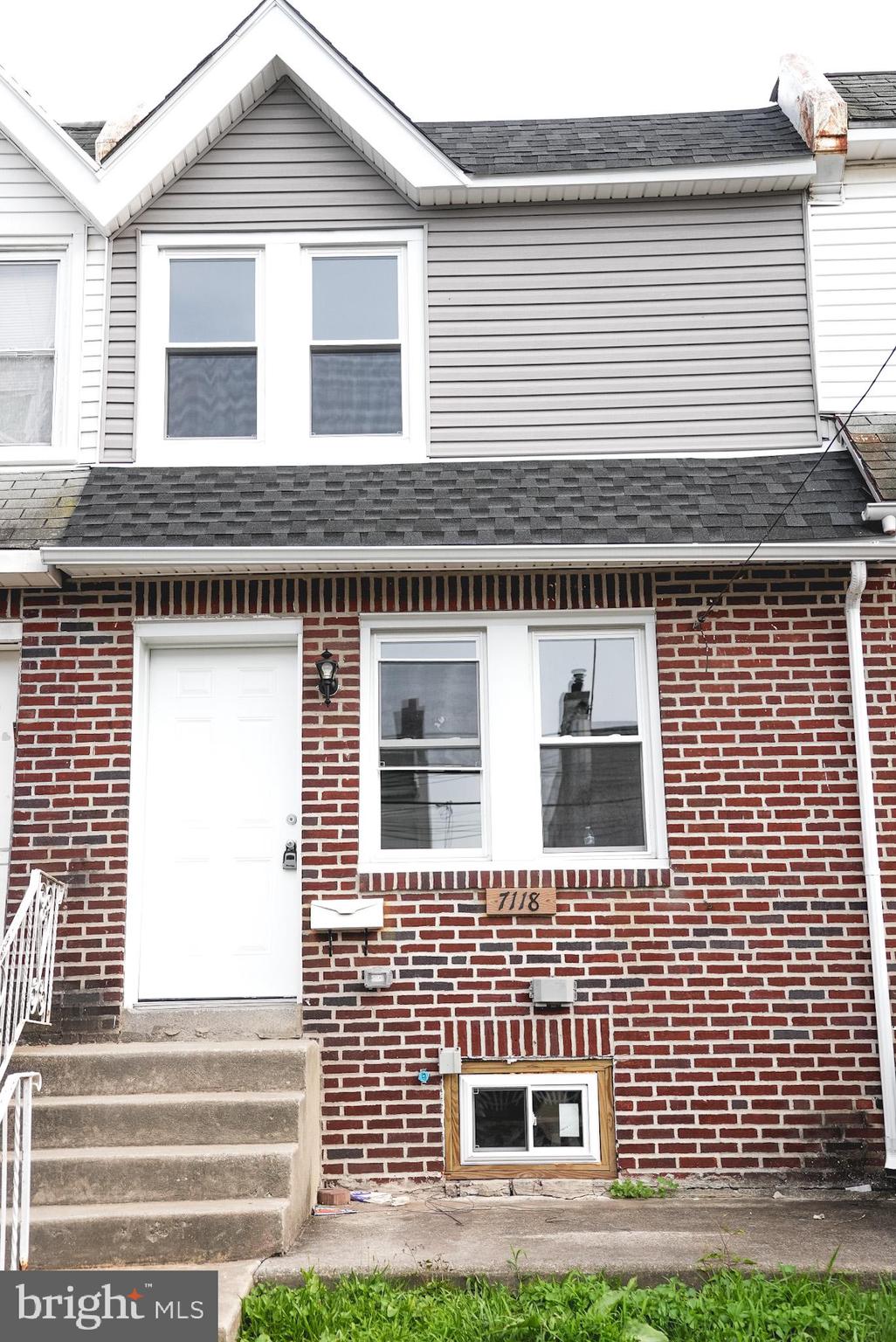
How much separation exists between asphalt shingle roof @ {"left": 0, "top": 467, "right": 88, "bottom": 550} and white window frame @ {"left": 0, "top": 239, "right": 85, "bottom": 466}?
0.48 feet

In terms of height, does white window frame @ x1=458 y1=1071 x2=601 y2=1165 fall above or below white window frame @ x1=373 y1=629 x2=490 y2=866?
below

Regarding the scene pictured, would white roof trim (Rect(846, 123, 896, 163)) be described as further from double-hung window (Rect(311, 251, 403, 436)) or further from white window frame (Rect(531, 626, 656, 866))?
white window frame (Rect(531, 626, 656, 866))

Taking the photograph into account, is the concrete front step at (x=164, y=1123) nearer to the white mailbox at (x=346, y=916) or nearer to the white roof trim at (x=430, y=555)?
the white mailbox at (x=346, y=916)

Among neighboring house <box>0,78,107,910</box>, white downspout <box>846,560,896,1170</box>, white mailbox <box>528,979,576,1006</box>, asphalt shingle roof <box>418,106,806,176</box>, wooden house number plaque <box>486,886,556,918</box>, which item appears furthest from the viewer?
asphalt shingle roof <box>418,106,806,176</box>

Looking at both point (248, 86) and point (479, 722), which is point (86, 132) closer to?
point (248, 86)

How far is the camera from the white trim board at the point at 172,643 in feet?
21.9

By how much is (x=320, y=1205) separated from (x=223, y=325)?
539 centimetres

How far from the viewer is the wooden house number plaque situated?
6418 mm

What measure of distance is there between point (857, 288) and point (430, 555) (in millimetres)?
3531

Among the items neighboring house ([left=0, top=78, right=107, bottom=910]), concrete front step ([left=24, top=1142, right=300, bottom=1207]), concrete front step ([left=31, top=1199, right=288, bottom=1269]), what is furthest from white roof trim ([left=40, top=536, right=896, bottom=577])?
concrete front step ([left=31, top=1199, right=288, bottom=1269])

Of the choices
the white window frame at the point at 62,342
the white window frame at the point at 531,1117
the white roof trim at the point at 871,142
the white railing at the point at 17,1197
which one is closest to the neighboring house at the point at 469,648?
the white window frame at the point at 531,1117

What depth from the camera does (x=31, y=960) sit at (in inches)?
237

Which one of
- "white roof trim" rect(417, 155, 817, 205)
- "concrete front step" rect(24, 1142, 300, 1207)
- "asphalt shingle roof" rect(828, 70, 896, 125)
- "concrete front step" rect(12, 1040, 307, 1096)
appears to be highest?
"asphalt shingle roof" rect(828, 70, 896, 125)

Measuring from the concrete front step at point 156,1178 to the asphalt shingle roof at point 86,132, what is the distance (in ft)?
22.8
